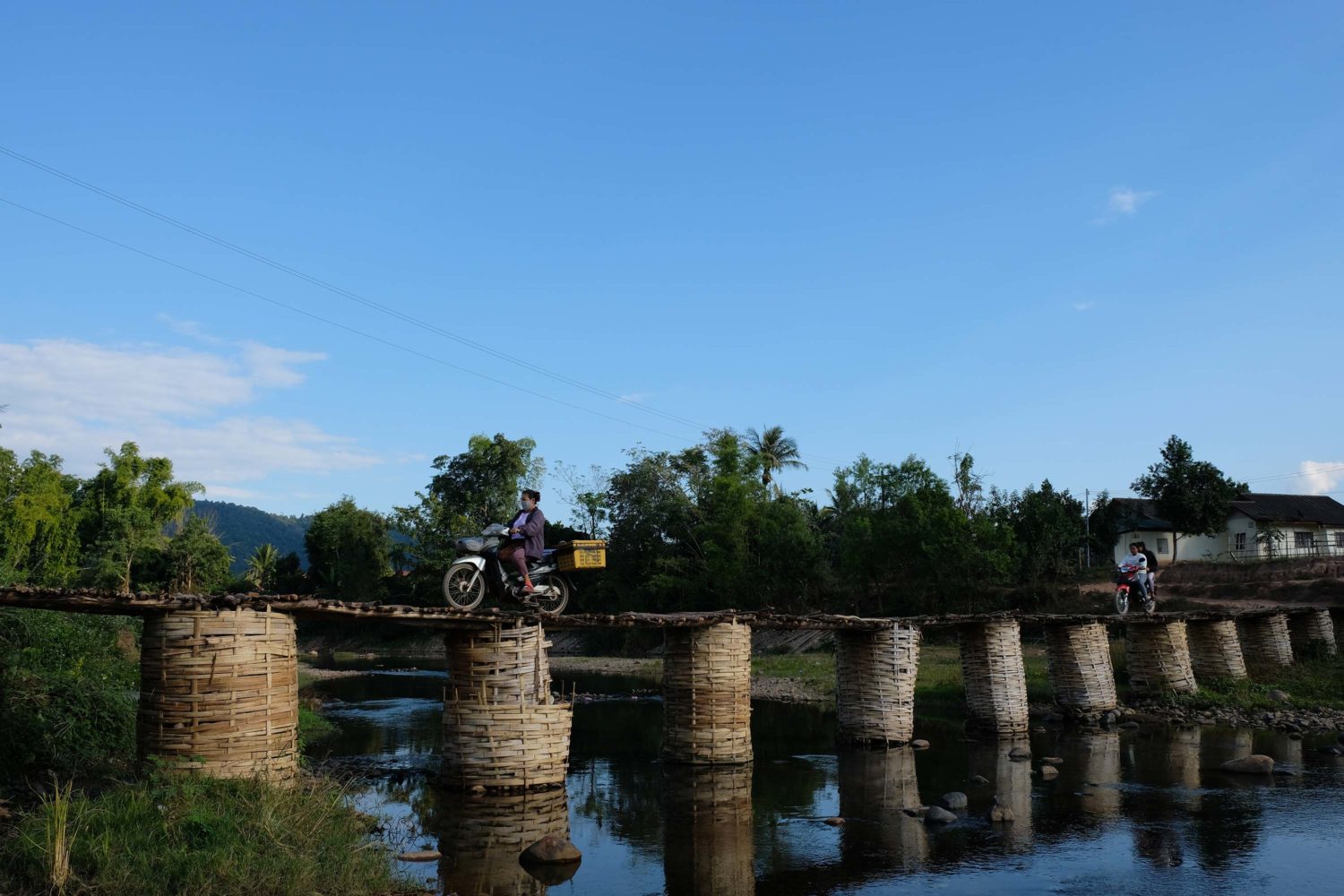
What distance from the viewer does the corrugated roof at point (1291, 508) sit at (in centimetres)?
5169

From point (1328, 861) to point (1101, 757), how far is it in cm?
845

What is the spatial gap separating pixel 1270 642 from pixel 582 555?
86.7ft

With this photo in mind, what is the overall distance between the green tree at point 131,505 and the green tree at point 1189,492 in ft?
170

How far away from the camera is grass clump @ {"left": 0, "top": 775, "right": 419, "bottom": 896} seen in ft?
26.1

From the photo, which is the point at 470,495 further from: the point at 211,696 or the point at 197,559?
the point at 211,696

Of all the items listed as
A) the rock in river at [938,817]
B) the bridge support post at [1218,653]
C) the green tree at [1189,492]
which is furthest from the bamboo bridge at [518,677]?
the green tree at [1189,492]

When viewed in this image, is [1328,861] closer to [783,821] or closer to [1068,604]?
[783,821]

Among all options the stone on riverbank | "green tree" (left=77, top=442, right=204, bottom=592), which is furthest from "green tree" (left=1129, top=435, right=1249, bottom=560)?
"green tree" (left=77, top=442, right=204, bottom=592)

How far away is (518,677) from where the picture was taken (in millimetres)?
14633

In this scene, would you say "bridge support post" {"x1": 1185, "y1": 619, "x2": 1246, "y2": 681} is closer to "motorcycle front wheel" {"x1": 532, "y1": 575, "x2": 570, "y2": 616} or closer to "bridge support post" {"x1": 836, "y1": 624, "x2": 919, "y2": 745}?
"bridge support post" {"x1": 836, "y1": 624, "x2": 919, "y2": 745}

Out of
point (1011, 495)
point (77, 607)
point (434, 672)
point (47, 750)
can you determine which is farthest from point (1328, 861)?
point (1011, 495)

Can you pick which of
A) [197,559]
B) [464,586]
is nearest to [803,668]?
[464,586]

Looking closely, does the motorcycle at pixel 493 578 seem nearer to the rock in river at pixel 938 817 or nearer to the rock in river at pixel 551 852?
the rock in river at pixel 551 852

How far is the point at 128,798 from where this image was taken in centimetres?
962
